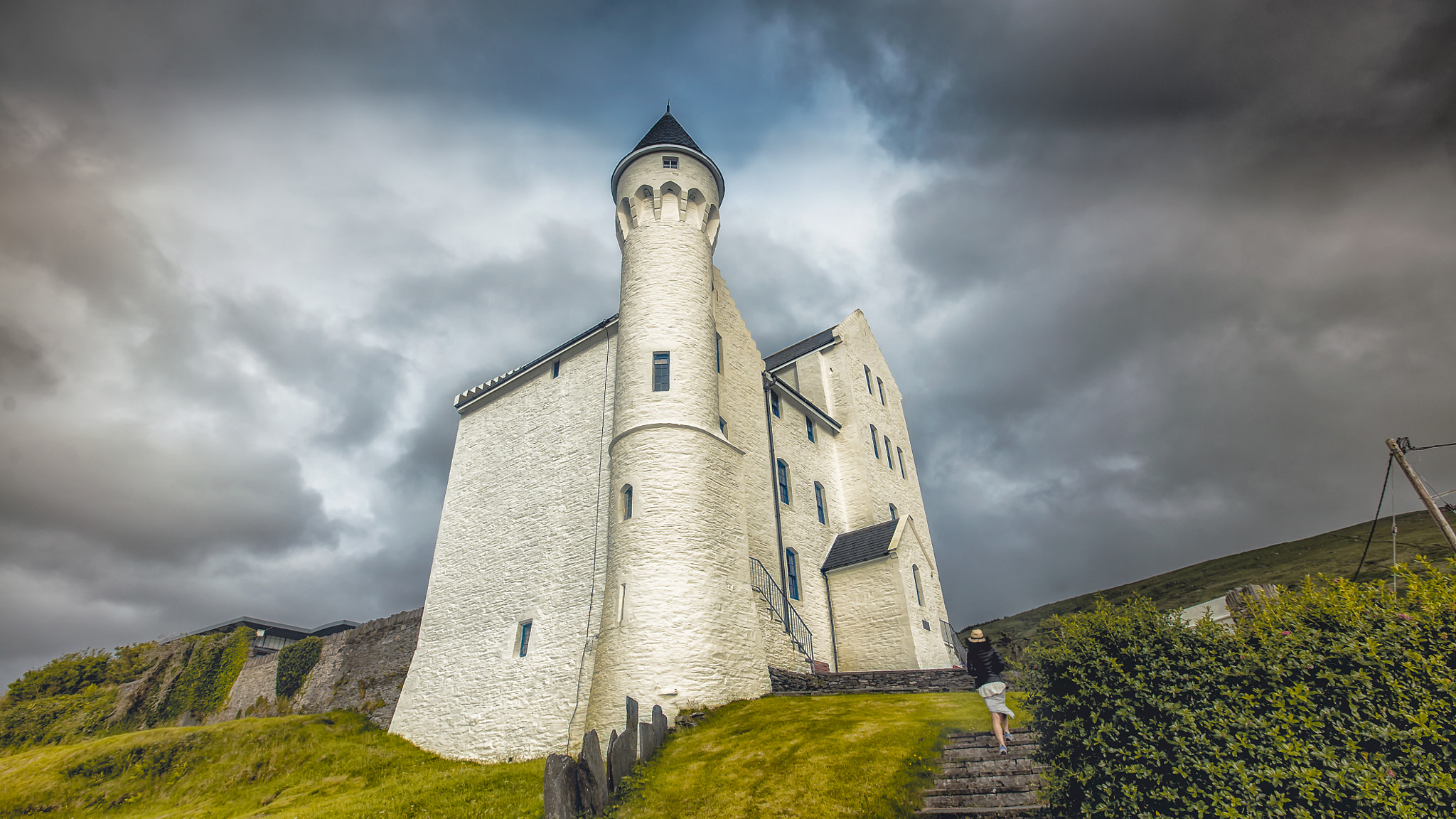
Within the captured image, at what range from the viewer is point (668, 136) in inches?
890

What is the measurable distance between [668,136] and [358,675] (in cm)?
2194

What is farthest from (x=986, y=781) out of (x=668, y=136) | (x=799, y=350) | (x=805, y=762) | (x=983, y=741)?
(x=799, y=350)

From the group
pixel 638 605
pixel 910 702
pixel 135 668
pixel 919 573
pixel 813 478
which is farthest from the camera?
pixel 135 668

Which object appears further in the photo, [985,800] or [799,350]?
[799,350]

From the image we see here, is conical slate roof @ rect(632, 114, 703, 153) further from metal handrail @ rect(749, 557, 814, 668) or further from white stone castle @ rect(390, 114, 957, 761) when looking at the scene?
metal handrail @ rect(749, 557, 814, 668)

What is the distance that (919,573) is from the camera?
74.3 feet

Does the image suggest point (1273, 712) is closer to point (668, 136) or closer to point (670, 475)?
point (670, 475)

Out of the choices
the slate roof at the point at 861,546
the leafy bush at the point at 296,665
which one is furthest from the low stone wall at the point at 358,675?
the slate roof at the point at 861,546

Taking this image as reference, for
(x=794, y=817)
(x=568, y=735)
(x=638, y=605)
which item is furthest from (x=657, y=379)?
(x=794, y=817)

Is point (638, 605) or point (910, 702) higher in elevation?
point (638, 605)

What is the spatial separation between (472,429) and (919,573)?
59.1 ft

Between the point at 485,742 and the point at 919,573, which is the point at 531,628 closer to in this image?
the point at 485,742

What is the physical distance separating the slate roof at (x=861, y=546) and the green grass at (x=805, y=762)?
28.6 ft

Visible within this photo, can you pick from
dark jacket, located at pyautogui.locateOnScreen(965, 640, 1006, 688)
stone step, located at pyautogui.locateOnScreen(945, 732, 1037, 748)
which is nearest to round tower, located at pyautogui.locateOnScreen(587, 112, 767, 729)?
stone step, located at pyautogui.locateOnScreen(945, 732, 1037, 748)
